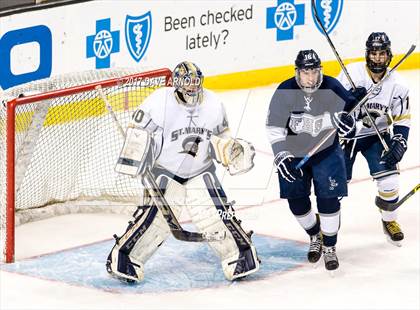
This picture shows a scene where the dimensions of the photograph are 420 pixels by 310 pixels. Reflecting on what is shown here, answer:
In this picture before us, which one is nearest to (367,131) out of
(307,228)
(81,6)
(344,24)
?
(307,228)

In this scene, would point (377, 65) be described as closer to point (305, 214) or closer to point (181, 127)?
point (305, 214)

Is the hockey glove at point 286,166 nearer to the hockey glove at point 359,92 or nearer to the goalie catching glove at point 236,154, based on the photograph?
the goalie catching glove at point 236,154

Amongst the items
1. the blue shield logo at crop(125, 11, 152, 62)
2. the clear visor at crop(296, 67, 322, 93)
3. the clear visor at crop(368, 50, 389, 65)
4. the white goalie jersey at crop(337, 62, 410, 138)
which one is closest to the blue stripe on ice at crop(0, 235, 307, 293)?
the white goalie jersey at crop(337, 62, 410, 138)

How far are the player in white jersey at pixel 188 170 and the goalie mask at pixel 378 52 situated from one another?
0.86m

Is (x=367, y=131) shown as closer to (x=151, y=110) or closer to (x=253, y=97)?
(x=151, y=110)

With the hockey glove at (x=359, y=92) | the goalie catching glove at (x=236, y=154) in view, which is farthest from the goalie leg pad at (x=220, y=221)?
the hockey glove at (x=359, y=92)

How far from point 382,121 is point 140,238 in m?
1.39

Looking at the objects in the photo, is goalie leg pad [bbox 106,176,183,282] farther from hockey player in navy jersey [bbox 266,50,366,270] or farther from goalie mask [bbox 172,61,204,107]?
hockey player in navy jersey [bbox 266,50,366,270]

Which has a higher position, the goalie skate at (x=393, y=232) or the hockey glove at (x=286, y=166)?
the hockey glove at (x=286, y=166)

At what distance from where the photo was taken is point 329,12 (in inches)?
400

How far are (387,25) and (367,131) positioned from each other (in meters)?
3.61

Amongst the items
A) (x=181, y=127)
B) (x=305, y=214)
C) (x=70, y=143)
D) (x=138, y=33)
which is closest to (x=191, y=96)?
(x=181, y=127)

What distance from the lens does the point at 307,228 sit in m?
6.70

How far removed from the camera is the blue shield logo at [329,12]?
10.1 meters
